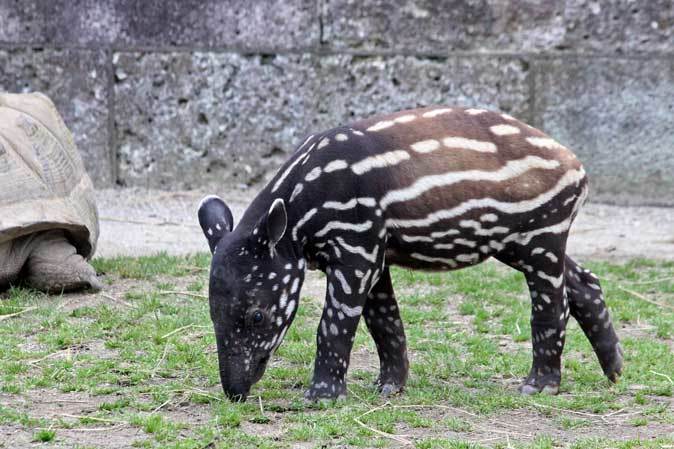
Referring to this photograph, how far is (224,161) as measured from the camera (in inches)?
431

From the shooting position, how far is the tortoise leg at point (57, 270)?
7320 millimetres

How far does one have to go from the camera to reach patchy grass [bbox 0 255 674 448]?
4773mm

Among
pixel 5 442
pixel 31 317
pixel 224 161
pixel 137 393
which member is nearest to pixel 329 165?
pixel 137 393

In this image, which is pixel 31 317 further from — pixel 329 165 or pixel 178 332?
pixel 329 165

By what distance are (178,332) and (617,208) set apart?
17.4 feet

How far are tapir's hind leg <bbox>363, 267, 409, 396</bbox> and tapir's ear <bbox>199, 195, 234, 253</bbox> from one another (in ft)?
2.65

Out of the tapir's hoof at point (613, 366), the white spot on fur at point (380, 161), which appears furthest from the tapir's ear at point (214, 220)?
the tapir's hoof at point (613, 366)

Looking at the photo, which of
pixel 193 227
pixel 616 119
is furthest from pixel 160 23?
pixel 616 119

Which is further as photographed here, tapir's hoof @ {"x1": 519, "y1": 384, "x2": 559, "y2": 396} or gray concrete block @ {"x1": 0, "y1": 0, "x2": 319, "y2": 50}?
gray concrete block @ {"x1": 0, "y1": 0, "x2": 319, "y2": 50}

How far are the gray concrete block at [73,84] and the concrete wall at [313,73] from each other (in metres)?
→ 0.01

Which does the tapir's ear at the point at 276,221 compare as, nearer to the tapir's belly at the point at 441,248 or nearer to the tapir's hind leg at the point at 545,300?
the tapir's belly at the point at 441,248

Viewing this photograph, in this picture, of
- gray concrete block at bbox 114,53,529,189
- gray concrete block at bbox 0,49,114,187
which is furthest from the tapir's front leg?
gray concrete block at bbox 0,49,114,187

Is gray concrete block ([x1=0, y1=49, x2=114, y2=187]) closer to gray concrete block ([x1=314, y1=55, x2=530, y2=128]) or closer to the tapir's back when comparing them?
gray concrete block ([x1=314, y1=55, x2=530, y2=128])

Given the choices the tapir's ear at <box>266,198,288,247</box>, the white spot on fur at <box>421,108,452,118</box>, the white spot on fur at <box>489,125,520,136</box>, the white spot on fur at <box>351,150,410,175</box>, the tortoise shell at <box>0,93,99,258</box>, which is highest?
the white spot on fur at <box>421,108,452,118</box>
